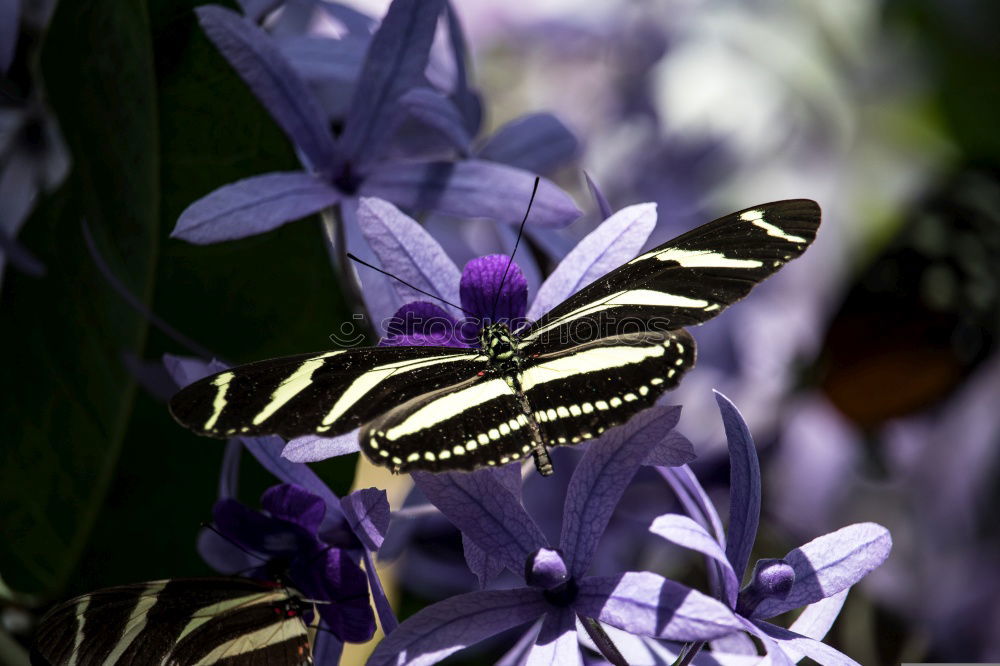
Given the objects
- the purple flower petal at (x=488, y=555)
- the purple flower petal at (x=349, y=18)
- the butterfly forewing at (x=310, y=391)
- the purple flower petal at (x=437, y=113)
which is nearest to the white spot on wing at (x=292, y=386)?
the butterfly forewing at (x=310, y=391)

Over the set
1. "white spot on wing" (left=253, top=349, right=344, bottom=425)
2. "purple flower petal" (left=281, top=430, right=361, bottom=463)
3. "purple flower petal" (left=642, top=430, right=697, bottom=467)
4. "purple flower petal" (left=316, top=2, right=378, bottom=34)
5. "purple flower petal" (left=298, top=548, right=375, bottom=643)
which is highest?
"purple flower petal" (left=316, top=2, right=378, bottom=34)

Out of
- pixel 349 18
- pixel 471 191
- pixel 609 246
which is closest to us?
pixel 609 246

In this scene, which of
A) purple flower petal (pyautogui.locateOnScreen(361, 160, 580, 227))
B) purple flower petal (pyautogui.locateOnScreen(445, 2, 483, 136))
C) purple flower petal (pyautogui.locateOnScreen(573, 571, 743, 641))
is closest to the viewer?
purple flower petal (pyautogui.locateOnScreen(573, 571, 743, 641))

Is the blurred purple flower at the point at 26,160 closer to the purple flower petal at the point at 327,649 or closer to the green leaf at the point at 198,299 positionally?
the green leaf at the point at 198,299

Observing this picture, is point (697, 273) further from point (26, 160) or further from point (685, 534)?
point (26, 160)

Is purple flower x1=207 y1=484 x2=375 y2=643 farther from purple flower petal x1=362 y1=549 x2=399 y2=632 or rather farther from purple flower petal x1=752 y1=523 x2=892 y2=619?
purple flower petal x1=752 y1=523 x2=892 y2=619

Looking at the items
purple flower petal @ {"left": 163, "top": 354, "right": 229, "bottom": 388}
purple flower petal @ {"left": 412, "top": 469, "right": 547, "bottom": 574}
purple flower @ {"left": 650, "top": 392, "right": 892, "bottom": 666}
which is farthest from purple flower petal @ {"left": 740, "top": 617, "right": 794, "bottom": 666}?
purple flower petal @ {"left": 163, "top": 354, "right": 229, "bottom": 388}

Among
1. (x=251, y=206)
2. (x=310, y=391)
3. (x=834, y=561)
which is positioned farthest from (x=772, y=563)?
(x=251, y=206)
